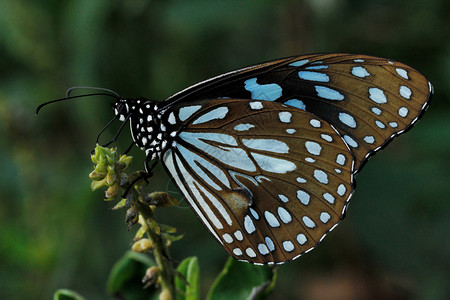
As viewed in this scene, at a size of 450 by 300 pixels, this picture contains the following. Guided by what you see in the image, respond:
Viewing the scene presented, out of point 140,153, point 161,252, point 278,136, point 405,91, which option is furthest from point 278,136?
point 140,153

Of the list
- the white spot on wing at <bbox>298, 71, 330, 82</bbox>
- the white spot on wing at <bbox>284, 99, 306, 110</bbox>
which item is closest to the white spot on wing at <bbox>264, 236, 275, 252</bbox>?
the white spot on wing at <bbox>284, 99, 306, 110</bbox>

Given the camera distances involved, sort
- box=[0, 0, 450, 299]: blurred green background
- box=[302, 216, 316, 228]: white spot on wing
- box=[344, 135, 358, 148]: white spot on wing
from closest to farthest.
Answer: box=[302, 216, 316, 228]: white spot on wing < box=[344, 135, 358, 148]: white spot on wing < box=[0, 0, 450, 299]: blurred green background

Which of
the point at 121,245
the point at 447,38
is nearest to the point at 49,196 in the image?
the point at 121,245

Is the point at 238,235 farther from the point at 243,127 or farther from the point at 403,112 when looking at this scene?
the point at 403,112

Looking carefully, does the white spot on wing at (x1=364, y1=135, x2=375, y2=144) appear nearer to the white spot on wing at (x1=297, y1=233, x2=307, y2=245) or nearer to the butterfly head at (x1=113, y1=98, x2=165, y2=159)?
the white spot on wing at (x1=297, y1=233, x2=307, y2=245)

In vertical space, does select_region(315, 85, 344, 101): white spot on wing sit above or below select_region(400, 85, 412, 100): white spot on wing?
above

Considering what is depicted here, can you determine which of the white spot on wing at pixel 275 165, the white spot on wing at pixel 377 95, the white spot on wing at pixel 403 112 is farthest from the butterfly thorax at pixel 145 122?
the white spot on wing at pixel 403 112
